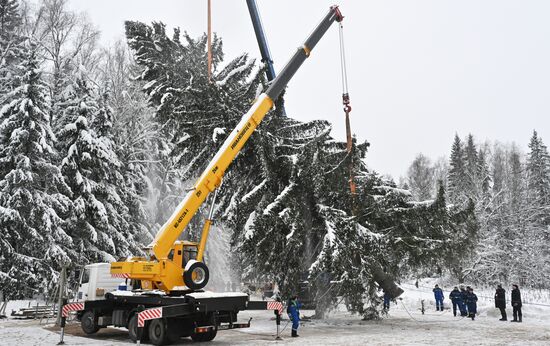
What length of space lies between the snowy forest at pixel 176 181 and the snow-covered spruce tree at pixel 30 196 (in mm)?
68

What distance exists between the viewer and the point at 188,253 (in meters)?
12.3

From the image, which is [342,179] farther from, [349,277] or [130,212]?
[130,212]

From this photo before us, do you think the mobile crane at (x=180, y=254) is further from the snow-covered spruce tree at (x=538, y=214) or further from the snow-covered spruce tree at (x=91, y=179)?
the snow-covered spruce tree at (x=538, y=214)

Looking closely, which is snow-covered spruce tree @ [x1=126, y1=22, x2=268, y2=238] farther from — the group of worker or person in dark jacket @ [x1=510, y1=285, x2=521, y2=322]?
person in dark jacket @ [x1=510, y1=285, x2=521, y2=322]

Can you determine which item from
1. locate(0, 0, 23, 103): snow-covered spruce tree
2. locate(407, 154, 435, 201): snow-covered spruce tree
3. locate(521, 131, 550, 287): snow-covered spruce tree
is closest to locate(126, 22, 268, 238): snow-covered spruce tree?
locate(0, 0, 23, 103): snow-covered spruce tree

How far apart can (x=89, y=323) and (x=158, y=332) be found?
376 cm

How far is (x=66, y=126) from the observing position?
24.3m

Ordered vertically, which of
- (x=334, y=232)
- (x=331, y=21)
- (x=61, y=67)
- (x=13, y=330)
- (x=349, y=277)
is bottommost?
(x=13, y=330)

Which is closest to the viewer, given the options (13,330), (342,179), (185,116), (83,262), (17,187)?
(13,330)

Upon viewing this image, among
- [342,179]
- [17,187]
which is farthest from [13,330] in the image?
[342,179]

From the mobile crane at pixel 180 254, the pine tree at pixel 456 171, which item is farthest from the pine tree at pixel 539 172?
the mobile crane at pixel 180 254

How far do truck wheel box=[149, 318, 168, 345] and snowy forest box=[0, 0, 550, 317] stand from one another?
5.58 meters

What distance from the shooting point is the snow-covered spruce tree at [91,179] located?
77.6 ft

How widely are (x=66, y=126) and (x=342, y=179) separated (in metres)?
16.0
